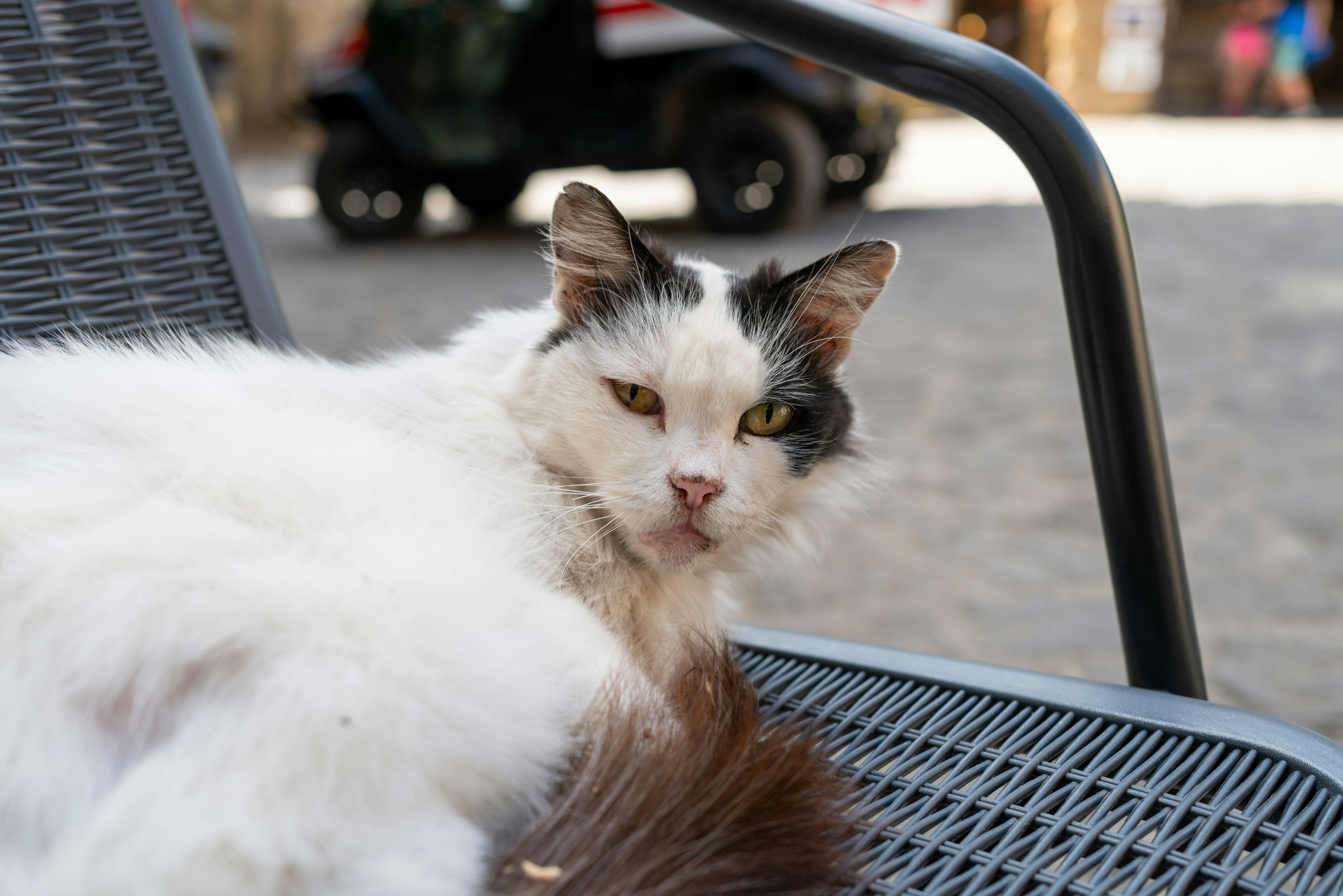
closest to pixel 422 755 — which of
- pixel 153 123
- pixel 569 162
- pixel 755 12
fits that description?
pixel 755 12

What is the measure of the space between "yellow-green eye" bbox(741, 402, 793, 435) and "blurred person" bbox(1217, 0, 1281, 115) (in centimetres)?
1346

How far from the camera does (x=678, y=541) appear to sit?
1.12 meters

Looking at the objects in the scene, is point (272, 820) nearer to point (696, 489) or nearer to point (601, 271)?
point (696, 489)

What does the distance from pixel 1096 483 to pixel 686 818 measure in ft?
2.07

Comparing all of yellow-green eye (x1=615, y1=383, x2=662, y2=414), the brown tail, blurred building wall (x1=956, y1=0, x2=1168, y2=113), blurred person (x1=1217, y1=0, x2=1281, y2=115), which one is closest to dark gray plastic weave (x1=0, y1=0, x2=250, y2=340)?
yellow-green eye (x1=615, y1=383, x2=662, y2=414)

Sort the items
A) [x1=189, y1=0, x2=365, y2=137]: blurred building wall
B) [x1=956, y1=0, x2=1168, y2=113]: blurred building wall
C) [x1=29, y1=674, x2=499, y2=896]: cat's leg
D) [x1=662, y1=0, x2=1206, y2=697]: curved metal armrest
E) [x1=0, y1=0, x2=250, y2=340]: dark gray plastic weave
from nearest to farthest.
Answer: [x1=29, y1=674, x2=499, y2=896]: cat's leg → [x1=662, y1=0, x2=1206, y2=697]: curved metal armrest → [x1=0, y1=0, x2=250, y2=340]: dark gray plastic weave → [x1=189, y1=0, x2=365, y2=137]: blurred building wall → [x1=956, y1=0, x2=1168, y2=113]: blurred building wall

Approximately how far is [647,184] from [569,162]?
2.57m

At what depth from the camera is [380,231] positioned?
→ 692 cm

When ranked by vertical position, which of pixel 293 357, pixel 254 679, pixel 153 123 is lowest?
pixel 254 679

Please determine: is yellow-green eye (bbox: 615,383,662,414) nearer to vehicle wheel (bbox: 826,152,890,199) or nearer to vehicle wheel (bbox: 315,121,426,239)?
vehicle wheel (bbox: 826,152,890,199)

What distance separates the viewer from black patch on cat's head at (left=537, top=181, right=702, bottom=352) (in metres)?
1.18

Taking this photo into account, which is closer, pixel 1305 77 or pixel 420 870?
pixel 420 870

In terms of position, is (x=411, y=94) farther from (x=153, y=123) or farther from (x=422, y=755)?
(x=422, y=755)

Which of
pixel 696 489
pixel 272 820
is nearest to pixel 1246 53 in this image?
pixel 696 489
